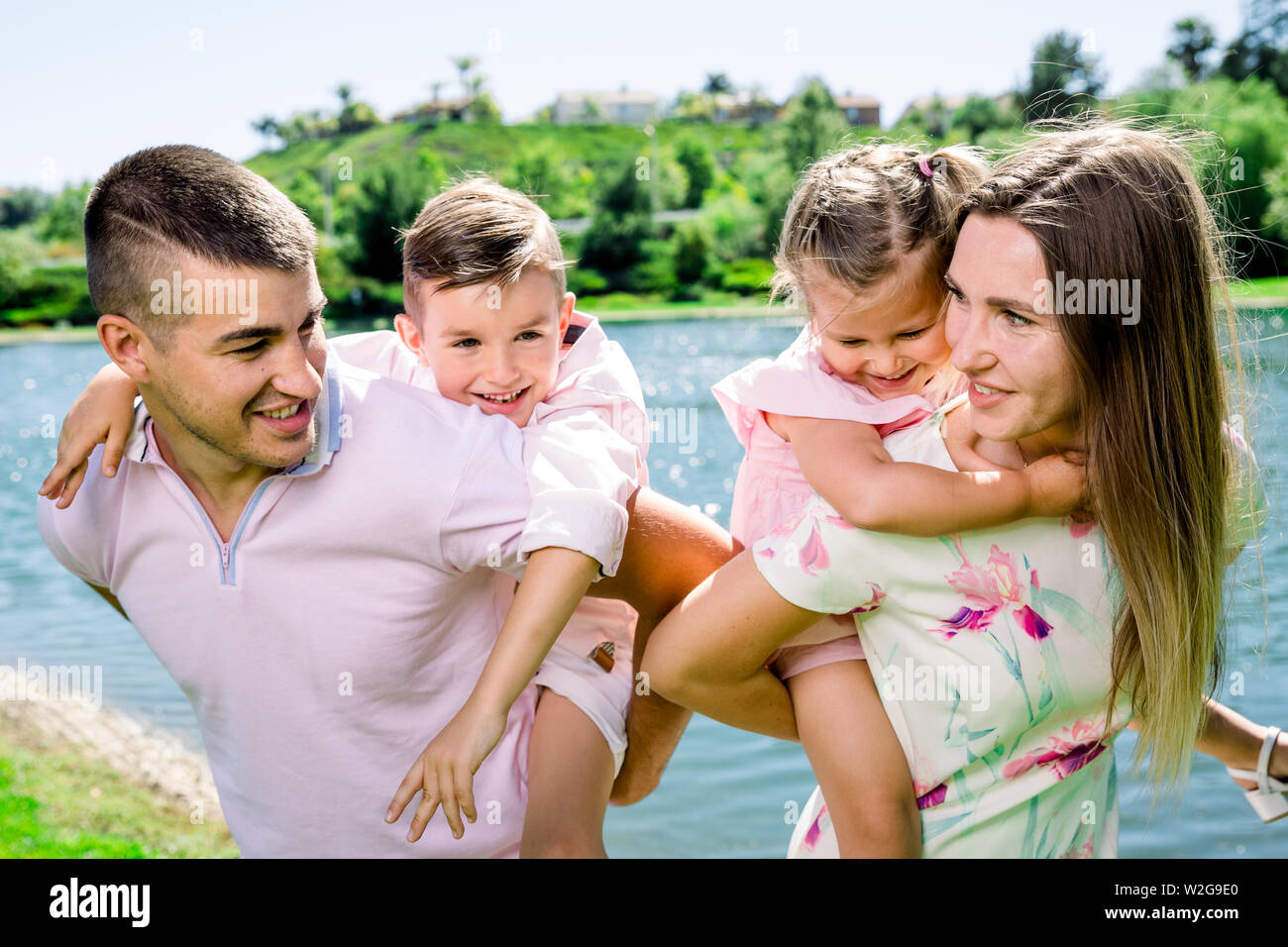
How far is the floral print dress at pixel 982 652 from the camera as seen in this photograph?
6.50 ft

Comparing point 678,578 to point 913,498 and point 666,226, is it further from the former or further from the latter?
point 666,226

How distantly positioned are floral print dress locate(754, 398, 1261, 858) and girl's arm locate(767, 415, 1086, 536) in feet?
0.22

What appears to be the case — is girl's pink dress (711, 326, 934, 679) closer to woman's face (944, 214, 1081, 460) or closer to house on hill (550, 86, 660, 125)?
woman's face (944, 214, 1081, 460)

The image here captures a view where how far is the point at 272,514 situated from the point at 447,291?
29.0 inches

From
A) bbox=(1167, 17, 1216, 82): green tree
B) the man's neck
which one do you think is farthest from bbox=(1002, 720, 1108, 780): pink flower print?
bbox=(1167, 17, 1216, 82): green tree

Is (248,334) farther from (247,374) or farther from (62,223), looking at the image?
(62,223)

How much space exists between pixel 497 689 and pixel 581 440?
533mm

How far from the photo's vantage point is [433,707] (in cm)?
226

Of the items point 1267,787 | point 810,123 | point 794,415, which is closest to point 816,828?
point 794,415

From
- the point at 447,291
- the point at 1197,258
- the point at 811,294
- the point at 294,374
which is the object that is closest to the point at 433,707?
the point at 294,374

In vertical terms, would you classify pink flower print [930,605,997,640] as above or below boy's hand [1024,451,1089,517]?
below

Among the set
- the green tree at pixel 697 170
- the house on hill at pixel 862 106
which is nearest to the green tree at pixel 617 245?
the green tree at pixel 697 170

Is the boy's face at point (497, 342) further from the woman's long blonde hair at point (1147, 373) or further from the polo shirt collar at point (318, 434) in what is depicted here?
the woman's long blonde hair at point (1147, 373)

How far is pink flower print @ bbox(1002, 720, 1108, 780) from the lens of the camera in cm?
204
